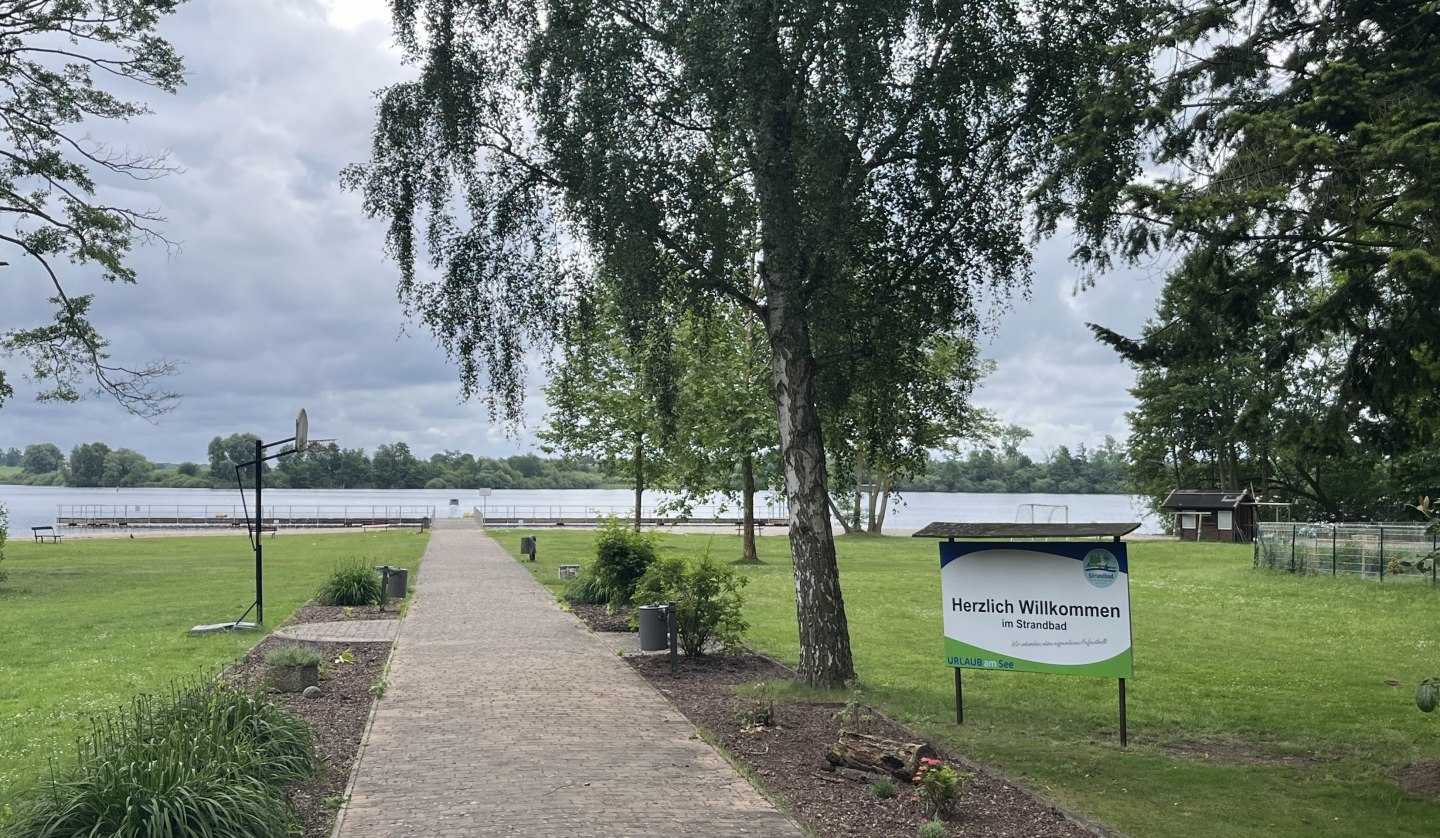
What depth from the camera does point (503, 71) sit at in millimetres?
11609

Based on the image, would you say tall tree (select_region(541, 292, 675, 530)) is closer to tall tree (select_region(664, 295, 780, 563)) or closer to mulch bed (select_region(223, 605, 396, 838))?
tall tree (select_region(664, 295, 780, 563))

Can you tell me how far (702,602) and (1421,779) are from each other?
25.2 feet

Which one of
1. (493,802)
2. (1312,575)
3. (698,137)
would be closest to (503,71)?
(698,137)

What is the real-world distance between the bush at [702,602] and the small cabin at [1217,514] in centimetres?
4695

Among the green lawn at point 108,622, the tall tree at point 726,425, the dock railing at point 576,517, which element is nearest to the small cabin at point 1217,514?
the dock railing at point 576,517

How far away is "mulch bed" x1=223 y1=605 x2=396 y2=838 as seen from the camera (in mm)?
7160

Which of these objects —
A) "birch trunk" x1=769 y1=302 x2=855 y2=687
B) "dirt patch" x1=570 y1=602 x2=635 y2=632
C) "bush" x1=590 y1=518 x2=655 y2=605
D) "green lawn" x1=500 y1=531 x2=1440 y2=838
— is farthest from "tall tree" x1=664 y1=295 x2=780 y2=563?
"birch trunk" x1=769 y1=302 x2=855 y2=687

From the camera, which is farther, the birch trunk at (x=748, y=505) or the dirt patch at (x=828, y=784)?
the birch trunk at (x=748, y=505)

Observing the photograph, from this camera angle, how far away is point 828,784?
789cm

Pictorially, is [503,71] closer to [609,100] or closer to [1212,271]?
[609,100]

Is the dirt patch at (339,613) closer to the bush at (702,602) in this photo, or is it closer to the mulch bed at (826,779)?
the bush at (702,602)

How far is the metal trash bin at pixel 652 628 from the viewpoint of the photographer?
45.9 feet

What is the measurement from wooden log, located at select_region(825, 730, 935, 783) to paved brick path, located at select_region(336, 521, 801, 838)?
84 cm

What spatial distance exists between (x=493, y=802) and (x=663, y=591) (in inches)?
280
